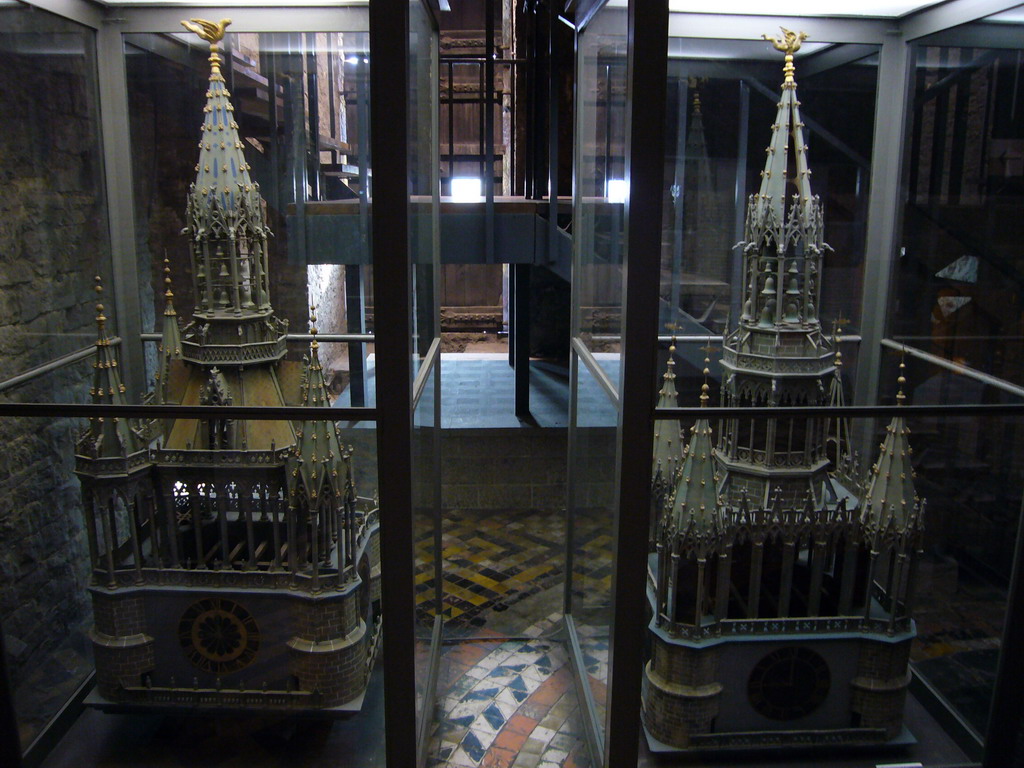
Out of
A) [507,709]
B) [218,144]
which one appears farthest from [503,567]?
[218,144]

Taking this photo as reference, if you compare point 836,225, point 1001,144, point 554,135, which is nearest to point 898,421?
point 836,225

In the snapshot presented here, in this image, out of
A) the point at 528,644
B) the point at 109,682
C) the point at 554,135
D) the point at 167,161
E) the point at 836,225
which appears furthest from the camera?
the point at 554,135

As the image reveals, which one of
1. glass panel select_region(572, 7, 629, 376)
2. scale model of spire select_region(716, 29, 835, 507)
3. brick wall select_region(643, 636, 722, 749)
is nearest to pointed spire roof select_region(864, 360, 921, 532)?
scale model of spire select_region(716, 29, 835, 507)

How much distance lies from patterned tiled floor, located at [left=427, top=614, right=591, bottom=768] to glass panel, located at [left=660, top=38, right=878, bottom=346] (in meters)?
1.84

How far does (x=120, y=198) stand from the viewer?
3.28 metres

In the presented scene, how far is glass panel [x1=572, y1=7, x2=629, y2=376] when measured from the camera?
9.89 feet

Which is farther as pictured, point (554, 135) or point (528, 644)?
point (554, 135)

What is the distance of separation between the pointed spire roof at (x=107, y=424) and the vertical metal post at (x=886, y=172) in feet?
9.89

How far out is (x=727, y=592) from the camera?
334 centimetres

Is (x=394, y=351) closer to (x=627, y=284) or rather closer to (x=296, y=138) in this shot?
(x=627, y=284)

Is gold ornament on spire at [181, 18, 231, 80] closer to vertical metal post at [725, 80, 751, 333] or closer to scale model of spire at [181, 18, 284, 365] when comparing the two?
scale model of spire at [181, 18, 284, 365]

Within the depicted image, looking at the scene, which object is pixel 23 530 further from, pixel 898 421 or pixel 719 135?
pixel 898 421

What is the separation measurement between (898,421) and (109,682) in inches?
128

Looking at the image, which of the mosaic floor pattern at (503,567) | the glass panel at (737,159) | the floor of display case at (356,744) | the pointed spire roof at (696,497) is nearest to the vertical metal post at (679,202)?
the glass panel at (737,159)
